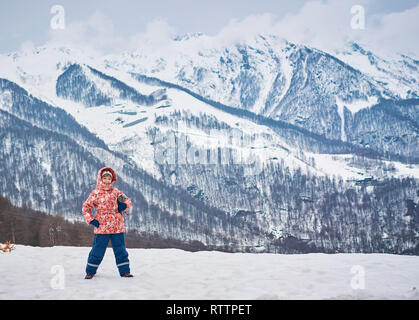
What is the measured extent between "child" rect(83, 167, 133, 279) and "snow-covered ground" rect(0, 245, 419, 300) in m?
0.44

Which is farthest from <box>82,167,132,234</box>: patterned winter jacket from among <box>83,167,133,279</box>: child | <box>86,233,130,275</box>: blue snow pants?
<box>86,233,130,275</box>: blue snow pants

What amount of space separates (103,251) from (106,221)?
794 millimetres

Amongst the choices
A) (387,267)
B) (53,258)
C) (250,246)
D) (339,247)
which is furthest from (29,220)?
(339,247)

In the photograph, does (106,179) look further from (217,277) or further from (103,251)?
(217,277)

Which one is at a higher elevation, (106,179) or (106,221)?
(106,179)

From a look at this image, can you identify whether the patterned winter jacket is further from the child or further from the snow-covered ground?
the snow-covered ground

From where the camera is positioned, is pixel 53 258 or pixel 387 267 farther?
pixel 53 258

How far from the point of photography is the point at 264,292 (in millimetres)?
9750

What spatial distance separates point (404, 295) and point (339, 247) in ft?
632

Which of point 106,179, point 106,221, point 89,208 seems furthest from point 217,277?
point 106,179

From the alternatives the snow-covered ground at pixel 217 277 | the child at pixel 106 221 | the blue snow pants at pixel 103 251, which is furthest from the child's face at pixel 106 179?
the snow-covered ground at pixel 217 277

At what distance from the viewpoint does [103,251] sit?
11.9 m
